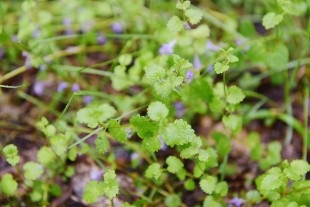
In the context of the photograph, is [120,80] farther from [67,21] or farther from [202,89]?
[67,21]

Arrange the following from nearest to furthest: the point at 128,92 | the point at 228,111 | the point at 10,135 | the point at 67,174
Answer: the point at 228,111, the point at 67,174, the point at 10,135, the point at 128,92

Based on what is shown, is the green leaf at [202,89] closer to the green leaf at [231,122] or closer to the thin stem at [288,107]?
the green leaf at [231,122]

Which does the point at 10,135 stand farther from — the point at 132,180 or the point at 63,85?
the point at 132,180

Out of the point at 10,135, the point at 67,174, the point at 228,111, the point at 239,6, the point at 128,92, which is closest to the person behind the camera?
the point at 228,111

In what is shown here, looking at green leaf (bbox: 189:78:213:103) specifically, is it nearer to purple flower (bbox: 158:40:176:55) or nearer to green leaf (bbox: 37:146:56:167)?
purple flower (bbox: 158:40:176:55)

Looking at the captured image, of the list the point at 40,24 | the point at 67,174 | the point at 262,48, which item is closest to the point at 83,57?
the point at 40,24

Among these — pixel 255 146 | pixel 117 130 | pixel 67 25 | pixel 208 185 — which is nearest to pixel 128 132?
pixel 117 130

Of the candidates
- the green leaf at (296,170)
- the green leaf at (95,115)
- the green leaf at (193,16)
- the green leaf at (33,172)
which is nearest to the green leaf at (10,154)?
the green leaf at (33,172)
